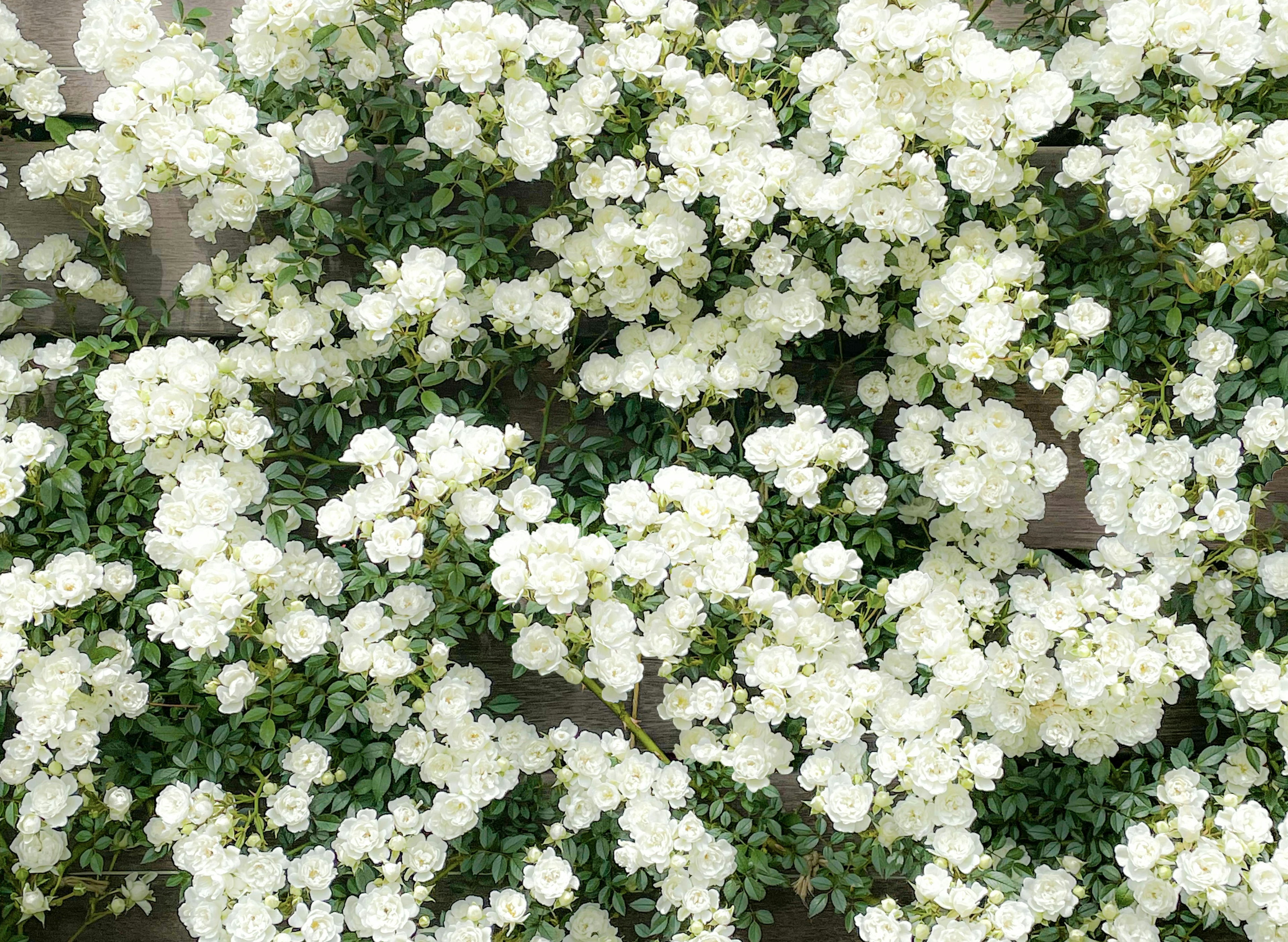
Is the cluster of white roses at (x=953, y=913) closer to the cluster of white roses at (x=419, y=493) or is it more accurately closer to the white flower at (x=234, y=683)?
the cluster of white roses at (x=419, y=493)

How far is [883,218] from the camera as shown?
1515 mm

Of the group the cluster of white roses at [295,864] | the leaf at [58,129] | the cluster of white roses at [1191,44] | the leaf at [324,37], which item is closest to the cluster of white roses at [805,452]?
the cluster of white roses at [1191,44]

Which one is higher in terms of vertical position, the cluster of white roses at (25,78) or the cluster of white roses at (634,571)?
the cluster of white roses at (25,78)

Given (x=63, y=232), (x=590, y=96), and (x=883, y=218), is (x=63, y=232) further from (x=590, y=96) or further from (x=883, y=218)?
(x=883, y=218)

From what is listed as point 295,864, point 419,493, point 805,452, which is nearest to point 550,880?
point 295,864

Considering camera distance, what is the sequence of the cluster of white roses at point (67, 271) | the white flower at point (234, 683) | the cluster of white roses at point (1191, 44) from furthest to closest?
the cluster of white roses at point (67, 271) → the white flower at point (234, 683) → the cluster of white roses at point (1191, 44)

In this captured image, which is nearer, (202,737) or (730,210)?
(730,210)

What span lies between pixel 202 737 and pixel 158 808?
0.49 ft

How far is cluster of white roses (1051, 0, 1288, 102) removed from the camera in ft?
4.58

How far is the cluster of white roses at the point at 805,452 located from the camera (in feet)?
5.07

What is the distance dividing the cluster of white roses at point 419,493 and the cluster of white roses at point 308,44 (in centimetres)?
49

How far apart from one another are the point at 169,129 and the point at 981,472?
1.35 meters

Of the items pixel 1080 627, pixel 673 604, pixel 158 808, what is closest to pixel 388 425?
pixel 673 604

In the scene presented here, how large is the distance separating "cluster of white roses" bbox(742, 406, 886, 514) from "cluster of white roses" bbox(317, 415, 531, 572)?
14.8 inches
